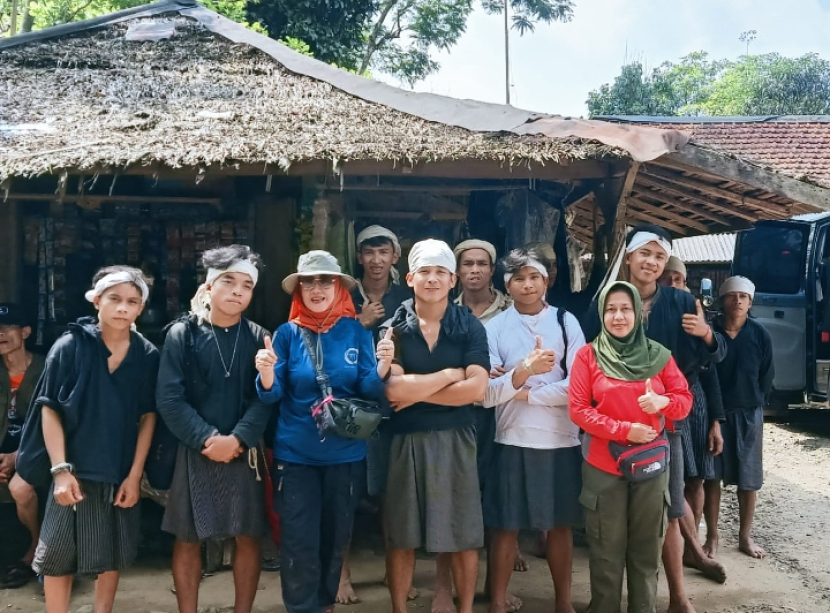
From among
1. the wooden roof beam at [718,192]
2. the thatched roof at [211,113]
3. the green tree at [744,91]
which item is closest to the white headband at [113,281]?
the thatched roof at [211,113]

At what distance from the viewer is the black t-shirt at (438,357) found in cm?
326

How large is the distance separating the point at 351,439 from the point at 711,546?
9.26ft

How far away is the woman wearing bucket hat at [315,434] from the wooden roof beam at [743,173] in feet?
7.02

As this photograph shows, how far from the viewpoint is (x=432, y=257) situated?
3.21m

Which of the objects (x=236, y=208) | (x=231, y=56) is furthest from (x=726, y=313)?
(x=231, y=56)

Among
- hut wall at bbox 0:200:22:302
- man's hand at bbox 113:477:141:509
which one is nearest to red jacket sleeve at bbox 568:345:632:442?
man's hand at bbox 113:477:141:509

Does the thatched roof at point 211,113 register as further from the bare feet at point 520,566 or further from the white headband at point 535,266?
the bare feet at point 520,566

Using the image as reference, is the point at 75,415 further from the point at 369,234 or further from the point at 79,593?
the point at 369,234

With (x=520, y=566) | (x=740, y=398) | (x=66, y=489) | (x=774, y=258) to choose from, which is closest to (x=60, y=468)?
(x=66, y=489)

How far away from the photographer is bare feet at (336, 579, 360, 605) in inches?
151

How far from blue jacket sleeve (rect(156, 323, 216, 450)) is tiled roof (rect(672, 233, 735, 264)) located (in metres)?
13.5

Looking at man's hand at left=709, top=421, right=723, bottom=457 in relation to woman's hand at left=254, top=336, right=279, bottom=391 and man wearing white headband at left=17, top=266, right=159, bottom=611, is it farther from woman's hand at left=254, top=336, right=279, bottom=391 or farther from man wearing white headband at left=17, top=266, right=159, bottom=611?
man wearing white headband at left=17, top=266, right=159, bottom=611

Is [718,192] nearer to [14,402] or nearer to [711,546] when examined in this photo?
[711,546]

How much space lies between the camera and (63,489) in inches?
116
